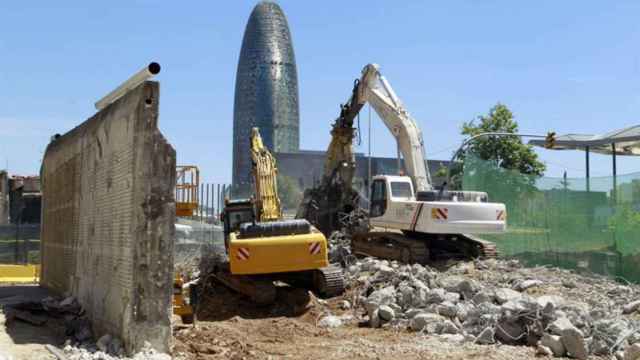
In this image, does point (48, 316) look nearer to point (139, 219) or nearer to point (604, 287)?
point (139, 219)

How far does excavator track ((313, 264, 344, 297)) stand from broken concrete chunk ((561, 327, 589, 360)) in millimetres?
5843

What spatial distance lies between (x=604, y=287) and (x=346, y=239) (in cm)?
795

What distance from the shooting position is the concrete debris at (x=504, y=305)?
34.8 feet

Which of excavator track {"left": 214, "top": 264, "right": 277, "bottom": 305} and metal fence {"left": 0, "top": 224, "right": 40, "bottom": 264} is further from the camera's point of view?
metal fence {"left": 0, "top": 224, "right": 40, "bottom": 264}

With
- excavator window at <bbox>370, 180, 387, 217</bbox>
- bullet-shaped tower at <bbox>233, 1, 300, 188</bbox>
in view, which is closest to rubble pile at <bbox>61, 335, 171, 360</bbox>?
excavator window at <bbox>370, 180, 387, 217</bbox>

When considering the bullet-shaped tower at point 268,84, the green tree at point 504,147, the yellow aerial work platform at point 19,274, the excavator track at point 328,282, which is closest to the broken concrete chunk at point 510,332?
the excavator track at point 328,282

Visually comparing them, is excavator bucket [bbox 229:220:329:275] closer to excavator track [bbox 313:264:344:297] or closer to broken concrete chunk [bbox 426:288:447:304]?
excavator track [bbox 313:264:344:297]

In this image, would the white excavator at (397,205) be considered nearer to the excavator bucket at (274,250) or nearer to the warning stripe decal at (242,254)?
the excavator bucket at (274,250)

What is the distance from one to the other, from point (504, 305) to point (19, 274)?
1491 centimetres

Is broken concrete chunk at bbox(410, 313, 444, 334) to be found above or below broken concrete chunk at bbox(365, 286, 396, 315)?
below

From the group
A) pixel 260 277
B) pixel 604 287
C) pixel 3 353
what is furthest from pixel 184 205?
pixel 604 287

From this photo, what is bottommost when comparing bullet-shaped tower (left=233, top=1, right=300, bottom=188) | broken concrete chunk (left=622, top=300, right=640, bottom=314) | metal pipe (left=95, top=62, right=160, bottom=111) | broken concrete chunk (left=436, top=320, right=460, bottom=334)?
broken concrete chunk (left=436, top=320, right=460, bottom=334)

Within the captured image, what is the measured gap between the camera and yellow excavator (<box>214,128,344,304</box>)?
47.3ft

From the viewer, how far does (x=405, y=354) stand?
10.3 metres
